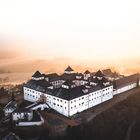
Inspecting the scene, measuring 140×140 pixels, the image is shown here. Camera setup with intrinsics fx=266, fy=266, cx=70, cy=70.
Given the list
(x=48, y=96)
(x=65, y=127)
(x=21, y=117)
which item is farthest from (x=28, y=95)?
(x=65, y=127)

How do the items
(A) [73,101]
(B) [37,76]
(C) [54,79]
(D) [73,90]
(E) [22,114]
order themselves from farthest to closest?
(C) [54,79], (B) [37,76], (D) [73,90], (A) [73,101], (E) [22,114]

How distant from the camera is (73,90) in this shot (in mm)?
20891

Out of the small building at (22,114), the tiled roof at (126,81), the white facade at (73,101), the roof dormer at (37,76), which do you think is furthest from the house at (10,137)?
the tiled roof at (126,81)

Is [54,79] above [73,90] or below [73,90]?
above

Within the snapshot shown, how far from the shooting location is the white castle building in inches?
805

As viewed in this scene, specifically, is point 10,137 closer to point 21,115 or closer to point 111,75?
point 21,115

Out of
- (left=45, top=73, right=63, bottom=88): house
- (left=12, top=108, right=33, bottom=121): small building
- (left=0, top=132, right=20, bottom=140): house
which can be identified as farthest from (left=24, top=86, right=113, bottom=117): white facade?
(left=0, top=132, right=20, bottom=140): house

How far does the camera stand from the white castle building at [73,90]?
67.1 feet

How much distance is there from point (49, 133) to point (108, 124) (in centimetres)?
466

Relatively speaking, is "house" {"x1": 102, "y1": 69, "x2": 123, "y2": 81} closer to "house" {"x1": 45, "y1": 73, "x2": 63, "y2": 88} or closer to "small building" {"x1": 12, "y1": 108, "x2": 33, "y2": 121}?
"house" {"x1": 45, "y1": 73, "x2": 63, "y2": 88}

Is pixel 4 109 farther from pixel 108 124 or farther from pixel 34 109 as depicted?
pixel 108 124

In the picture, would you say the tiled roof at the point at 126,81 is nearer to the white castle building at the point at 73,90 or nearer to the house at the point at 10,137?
the white castle building at the point at 73,90

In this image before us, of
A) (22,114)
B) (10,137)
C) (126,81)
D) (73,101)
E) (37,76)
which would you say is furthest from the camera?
(126,81)

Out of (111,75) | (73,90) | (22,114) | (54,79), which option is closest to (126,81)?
(111,75)
